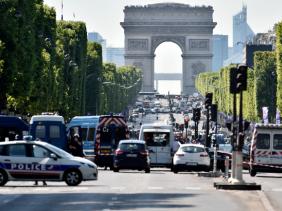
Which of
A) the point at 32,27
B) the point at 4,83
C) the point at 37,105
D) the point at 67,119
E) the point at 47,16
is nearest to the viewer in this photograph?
the point at 4,83

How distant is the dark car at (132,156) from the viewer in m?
61.5

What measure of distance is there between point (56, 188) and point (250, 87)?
11522 cm

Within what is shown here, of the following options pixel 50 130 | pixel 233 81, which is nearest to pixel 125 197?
pixel 233 81

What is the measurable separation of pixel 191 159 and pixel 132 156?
11.0 feet

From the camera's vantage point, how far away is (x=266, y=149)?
61781 mm

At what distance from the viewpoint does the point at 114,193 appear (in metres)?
39.7

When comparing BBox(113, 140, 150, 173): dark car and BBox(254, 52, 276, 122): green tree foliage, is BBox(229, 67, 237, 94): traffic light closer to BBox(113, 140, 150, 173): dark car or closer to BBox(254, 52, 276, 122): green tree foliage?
BBox(113, 140, 150, 173): dark car

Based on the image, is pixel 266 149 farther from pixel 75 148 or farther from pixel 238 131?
pixel 238 131

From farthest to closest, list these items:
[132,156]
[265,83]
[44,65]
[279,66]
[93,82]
A: 1. [93,82]
2. [265,83]
3. [279,66]
4. [44,65]
5. [132,156]

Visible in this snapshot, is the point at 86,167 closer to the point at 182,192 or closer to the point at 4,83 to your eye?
the point at 182,192

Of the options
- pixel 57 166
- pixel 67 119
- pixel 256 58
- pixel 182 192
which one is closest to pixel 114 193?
pixel 182 192

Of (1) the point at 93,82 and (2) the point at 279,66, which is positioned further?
(1) the point at 93,82

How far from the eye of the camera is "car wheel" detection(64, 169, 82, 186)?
4488cm

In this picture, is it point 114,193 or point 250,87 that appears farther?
point 250,87
